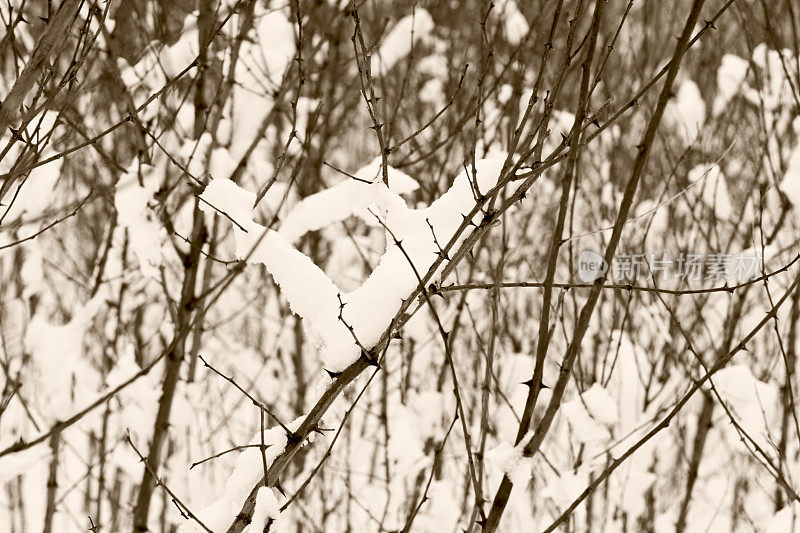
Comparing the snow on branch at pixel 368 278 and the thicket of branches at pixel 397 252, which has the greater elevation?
the thicket of branches at pixel 397 252

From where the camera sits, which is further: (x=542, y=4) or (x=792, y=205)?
(x=792, y=205)

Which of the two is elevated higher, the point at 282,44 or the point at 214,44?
the point at 282,44

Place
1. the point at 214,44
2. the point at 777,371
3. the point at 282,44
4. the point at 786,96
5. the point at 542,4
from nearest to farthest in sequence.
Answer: the point at 542,4 → the point at 214,44 → the point at 282,44 → the point at 786,96 → the point at 777,371

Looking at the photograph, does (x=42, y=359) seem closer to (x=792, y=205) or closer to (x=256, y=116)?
(x=256, y=116)

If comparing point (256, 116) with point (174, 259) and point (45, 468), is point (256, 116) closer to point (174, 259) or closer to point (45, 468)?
point (174, 259)

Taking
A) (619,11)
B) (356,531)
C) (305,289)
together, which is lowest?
(305,289)

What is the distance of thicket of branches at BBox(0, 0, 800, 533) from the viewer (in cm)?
119

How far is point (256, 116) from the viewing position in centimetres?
283

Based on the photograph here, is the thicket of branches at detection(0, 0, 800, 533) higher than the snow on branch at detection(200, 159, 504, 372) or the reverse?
higher

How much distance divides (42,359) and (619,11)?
13.8 ft

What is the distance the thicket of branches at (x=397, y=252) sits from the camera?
3.90 ft

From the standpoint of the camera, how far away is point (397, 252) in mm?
1278

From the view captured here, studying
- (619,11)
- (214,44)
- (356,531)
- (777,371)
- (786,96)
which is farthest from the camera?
(619,11)

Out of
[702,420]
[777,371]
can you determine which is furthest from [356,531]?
[777,371]
